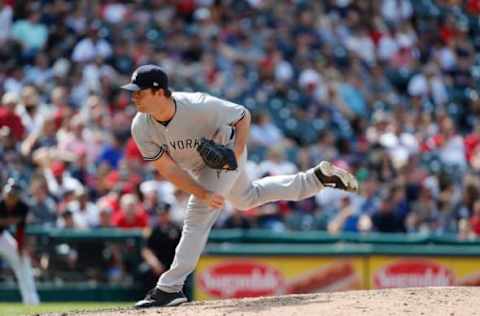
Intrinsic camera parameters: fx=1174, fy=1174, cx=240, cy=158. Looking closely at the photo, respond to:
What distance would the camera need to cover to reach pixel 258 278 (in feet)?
46.7

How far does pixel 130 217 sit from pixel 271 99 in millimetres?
4421

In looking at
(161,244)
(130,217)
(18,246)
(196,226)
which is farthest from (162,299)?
(130,217)

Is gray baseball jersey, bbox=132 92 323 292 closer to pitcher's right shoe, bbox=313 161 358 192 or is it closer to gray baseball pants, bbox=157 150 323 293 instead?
gray baseball pants, bbox=157 150 323 293

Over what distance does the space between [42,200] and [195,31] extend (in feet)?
18.0

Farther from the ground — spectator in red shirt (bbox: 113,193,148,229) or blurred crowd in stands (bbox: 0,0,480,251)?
blurred crowd in stands (bbox: 0,0,480,251)

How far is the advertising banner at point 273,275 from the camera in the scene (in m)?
14.1

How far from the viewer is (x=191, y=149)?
8477 mm

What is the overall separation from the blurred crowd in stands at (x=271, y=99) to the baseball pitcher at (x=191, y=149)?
5.29 m

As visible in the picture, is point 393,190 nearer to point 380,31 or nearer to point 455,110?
point 455,110

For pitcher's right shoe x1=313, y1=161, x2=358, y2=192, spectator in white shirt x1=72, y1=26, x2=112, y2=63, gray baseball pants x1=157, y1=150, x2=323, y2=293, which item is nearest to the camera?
gray baseball pants x1=157, y1=150, x2=323, y2=293

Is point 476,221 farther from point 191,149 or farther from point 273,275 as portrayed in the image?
point 191,149

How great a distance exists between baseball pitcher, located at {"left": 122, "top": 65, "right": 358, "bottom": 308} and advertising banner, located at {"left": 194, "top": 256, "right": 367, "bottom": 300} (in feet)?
17.5

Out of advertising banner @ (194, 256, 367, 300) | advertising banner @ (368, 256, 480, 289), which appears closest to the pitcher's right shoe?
advertising banner @ (194, 256, 367, 300)

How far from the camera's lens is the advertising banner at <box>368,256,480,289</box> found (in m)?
14.3
